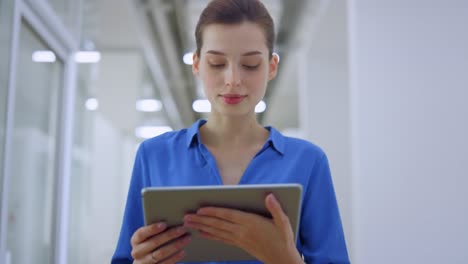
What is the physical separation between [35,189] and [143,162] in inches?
91.4

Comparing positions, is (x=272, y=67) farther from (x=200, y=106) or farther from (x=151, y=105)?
(x=200, y=106)

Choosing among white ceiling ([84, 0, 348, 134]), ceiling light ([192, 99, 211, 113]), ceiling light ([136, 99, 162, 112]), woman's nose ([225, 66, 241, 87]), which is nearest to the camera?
woman's nose ([225, 66, 241, 87])

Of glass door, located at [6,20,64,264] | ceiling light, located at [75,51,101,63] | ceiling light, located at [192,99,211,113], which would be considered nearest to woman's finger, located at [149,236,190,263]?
glass door, located at [6,20,64,264]

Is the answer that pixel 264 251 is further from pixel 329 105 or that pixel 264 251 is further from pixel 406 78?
pixel 329 105

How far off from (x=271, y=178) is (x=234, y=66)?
277mm

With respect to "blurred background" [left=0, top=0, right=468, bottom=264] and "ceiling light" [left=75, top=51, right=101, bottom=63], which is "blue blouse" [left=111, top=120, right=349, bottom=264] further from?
"ceiling light" [left=75, top=51, right=101, bottom=63]

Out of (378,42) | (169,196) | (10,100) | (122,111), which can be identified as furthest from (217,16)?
(122,111)

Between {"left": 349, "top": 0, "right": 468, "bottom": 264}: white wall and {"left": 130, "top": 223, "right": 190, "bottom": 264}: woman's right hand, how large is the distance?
6.35 feet

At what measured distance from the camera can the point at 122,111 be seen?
7.43 meters

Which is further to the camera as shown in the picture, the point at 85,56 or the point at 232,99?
the point at 85,56

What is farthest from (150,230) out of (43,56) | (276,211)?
(43,56)

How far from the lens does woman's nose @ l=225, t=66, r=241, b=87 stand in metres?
1.15

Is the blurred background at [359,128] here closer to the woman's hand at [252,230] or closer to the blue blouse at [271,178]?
the blue blouse at [271,178]

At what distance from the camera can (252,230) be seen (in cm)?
100
